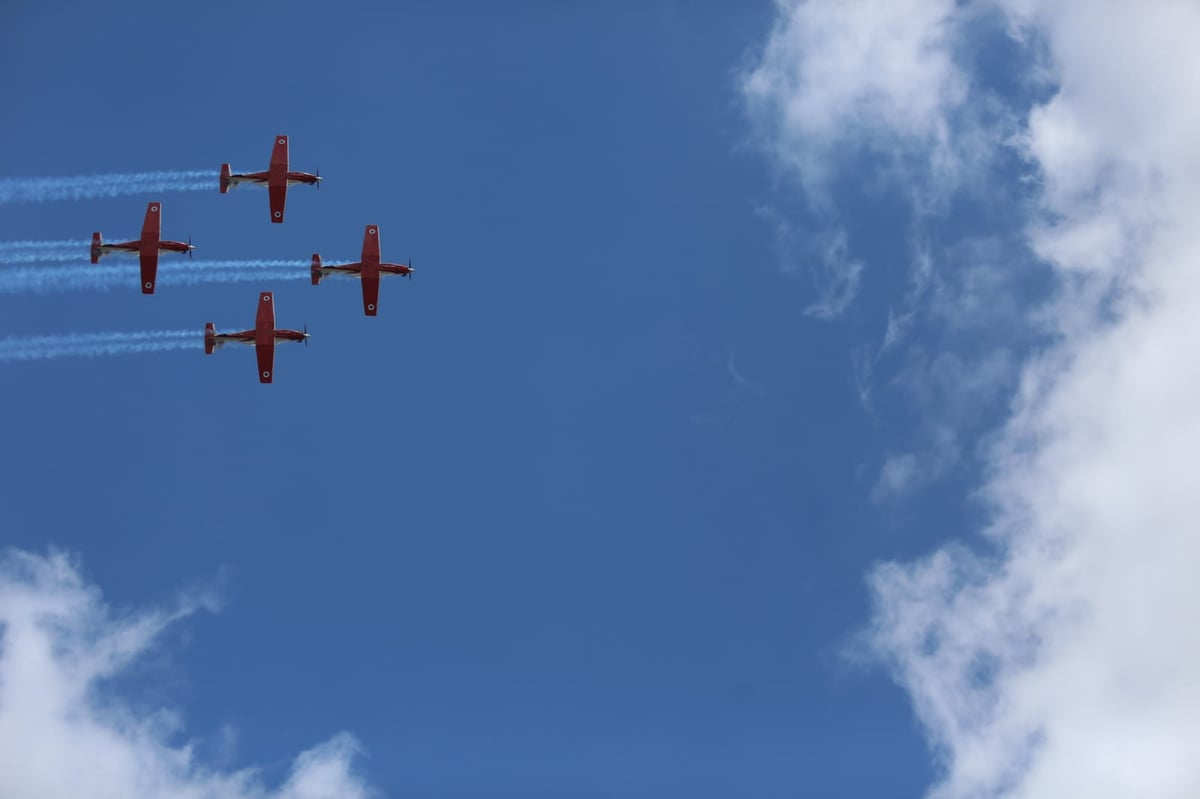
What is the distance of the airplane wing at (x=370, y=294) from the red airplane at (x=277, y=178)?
293 inches

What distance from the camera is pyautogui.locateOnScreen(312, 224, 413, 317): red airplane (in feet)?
400

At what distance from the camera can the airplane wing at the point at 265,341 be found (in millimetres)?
122000

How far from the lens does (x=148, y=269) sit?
120 metres

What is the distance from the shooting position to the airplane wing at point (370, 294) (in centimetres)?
12281

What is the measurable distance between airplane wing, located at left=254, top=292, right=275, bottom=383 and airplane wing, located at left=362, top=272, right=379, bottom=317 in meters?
6.15

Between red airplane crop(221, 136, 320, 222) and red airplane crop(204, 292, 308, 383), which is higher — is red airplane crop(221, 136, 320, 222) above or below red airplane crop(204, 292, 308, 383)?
above

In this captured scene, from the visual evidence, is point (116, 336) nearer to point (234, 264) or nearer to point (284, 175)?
point (234, 264)

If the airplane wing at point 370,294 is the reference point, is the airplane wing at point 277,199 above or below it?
above

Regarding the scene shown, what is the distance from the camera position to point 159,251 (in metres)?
120

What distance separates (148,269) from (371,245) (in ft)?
47.6

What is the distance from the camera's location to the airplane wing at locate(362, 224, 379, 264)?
122688 mm

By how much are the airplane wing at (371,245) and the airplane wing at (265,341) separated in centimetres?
724

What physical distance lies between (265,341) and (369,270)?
8.28 m

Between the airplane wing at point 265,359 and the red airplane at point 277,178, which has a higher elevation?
the red airplane at point 277,178
